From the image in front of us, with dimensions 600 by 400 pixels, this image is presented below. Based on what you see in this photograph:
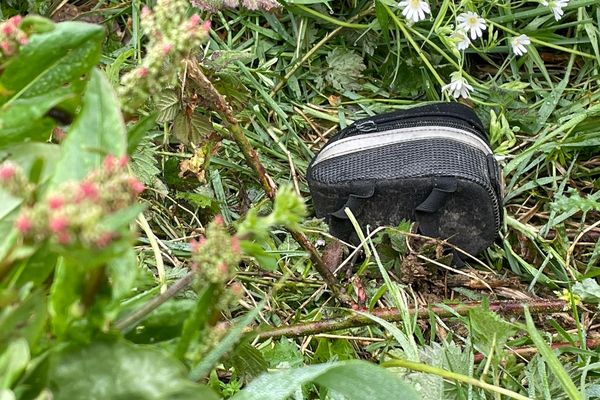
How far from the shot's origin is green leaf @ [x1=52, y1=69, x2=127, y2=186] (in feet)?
1.23

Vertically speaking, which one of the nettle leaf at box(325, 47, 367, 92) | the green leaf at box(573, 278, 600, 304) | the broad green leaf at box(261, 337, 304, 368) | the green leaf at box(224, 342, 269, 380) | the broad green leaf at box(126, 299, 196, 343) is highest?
the broad green leaf at box(126, 299, 196, 343)

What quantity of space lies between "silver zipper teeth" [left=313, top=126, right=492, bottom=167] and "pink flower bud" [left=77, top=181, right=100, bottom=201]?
3.85 ft

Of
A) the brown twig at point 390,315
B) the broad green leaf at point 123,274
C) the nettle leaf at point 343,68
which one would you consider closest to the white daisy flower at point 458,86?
the nettle leaf at point 343,68

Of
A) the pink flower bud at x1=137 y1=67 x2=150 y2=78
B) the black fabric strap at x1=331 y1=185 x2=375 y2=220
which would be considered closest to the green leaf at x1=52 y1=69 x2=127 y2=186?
the pink flower bud at x1=137 y1=67 x2=150 y2=78

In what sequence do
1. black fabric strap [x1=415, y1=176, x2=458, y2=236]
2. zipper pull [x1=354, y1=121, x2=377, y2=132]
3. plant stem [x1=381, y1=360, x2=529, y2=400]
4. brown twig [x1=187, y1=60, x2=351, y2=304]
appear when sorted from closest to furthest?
plant stem [x1=381, y1=360, x2=529, y2=400] < brown twig [x1=187, y1=60, x2=351, y2=304] < black fabric strap [x1=415, y1=176, x2=458, y2=236] < zipper pull [x1=354, y1=121, x2=377, y2=132]

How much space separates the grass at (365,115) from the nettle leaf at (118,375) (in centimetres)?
74

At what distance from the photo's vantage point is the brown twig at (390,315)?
3.68 feet

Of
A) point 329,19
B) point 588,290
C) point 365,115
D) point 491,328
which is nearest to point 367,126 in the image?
point 365,115

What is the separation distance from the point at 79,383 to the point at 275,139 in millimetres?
1248

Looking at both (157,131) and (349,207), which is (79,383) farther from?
(157,131)

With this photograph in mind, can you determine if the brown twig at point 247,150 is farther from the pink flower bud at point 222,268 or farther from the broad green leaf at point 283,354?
the pink flower bud at point 222,268

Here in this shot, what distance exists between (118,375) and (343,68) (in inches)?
54.3

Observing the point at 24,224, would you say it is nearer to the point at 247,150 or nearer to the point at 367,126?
the point at 247,150

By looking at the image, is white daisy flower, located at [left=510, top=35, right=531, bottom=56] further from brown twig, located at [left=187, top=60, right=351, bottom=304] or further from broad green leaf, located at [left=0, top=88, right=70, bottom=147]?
broad green leaf, located at [left=0, top=88, right=70, bottom=147]
